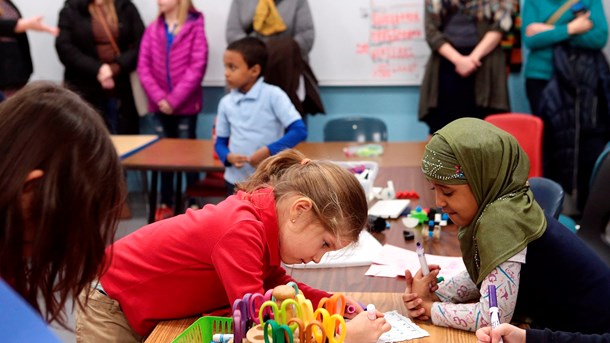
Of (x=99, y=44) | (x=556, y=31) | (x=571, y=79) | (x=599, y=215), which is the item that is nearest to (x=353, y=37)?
(x=556, y=31)

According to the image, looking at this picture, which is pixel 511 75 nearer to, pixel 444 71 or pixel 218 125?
pixel 444 71

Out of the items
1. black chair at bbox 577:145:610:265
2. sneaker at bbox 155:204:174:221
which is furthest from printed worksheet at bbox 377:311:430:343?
sneaker at bbox 155:204:174:221

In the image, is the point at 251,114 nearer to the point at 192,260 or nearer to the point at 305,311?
the point at 192,260

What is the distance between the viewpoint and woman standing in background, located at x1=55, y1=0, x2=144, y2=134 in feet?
18.2

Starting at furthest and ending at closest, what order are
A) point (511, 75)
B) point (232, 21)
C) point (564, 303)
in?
point (511, 75) < point (232, 21) < point (564, 303)

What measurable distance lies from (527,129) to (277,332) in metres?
Answer: 3.06

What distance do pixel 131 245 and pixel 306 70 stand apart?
3.50 metres

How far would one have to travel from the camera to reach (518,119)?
13.8 ft

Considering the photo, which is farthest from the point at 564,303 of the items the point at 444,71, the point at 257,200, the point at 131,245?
the point at 444,71

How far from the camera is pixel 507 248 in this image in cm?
181

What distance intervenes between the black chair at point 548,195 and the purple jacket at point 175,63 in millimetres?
3242

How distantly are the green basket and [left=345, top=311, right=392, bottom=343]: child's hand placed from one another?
10.2 inches

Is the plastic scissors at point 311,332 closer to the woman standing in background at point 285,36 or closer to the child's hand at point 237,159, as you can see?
the child's hand at point 237,159

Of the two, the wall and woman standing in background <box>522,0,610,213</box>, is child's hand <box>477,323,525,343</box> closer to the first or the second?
woman standing in background <box>522,0,610,213</box>
